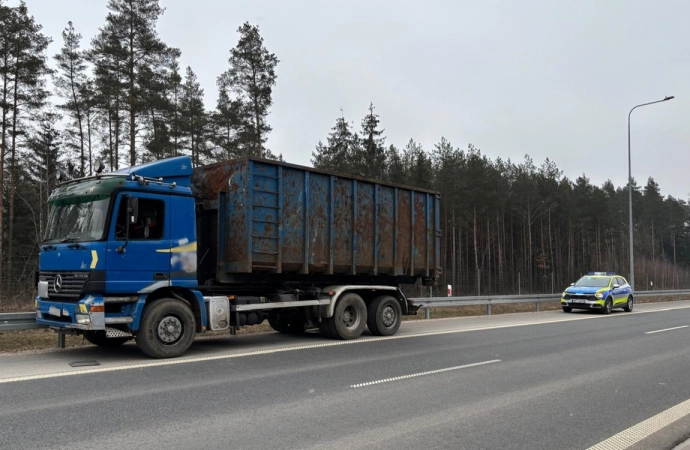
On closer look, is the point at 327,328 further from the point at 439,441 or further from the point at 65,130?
the point at 65,130

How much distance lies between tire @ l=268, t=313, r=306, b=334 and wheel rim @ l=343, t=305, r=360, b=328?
98cm

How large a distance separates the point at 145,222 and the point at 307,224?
11.1 ft

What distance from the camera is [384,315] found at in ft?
42.4

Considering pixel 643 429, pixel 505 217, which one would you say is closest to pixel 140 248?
pixel 643 429

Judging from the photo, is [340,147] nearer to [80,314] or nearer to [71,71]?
[71,71]

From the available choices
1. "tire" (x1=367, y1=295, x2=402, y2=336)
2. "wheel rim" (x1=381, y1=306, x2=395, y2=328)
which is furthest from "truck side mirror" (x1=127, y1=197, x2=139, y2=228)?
"wheel rim" (x1=381, y1=306, x2=395, y2=328)

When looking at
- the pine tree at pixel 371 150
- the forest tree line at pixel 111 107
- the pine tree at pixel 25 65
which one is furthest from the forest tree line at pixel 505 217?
the pine tree at pixel 25 65

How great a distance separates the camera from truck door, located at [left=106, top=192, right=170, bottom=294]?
841 centimetres

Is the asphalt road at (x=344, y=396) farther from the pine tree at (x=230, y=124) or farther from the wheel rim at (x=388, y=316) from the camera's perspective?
the pine tree at (x=230, y=124)

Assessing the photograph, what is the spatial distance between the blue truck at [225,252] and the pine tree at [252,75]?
19.1 m

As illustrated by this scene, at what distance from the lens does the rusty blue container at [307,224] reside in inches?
401

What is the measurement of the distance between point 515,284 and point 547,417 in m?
27.0

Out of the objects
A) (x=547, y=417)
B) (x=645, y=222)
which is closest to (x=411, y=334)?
(x=547, y=417)

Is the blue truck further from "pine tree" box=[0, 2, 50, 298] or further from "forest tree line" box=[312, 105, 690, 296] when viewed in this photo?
"pine tree" box=[0, 2, 50, 298]
